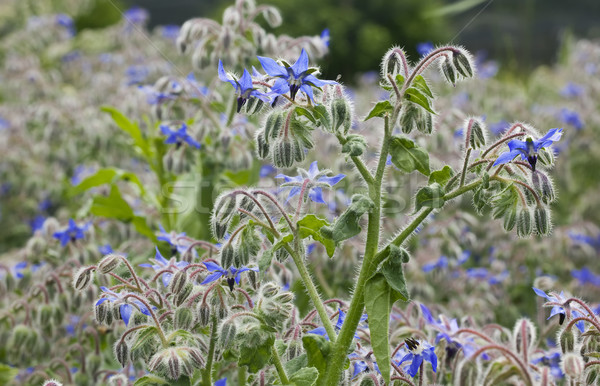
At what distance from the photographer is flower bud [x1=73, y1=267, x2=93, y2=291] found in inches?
68.9

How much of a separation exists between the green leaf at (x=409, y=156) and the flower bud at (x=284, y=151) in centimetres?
23

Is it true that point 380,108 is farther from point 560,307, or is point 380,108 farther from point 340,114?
point 560,307

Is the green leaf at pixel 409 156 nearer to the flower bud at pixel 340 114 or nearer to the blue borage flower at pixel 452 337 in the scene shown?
the flower bud at pixel 340 114

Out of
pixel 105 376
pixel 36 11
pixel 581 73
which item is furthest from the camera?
pixel 36 11

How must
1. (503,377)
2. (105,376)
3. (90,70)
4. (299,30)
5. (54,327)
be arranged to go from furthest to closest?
(299,30) → (90,70) → (54,327) → (105,376) → (503,377)

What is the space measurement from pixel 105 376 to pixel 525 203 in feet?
4.24

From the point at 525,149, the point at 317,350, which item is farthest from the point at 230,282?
the point at 525,149

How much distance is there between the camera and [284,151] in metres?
1.55

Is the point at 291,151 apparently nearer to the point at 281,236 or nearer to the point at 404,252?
the point at 281,236

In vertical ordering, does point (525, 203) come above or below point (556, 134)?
below

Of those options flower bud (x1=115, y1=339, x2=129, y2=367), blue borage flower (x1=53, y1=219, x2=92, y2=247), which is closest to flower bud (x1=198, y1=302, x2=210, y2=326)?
flower bud (x1=115, y1=339, x2=129, y2=367)

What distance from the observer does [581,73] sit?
20.0 feet

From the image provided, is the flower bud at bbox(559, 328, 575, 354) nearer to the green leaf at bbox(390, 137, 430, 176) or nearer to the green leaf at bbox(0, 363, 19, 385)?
the green leaf at bbox(390, 137, 430, 176)

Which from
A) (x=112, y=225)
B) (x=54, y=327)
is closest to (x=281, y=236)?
(x=54, y=327)
